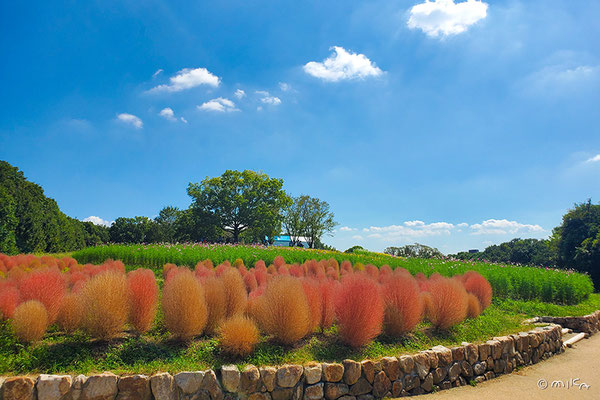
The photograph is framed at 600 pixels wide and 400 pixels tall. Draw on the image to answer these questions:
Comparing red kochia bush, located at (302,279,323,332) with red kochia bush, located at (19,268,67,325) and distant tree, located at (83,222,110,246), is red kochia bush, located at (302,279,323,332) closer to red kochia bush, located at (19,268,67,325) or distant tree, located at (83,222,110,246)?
red kochia bush, located at (19,268,67,325)

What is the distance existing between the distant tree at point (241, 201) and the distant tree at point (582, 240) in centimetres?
2920

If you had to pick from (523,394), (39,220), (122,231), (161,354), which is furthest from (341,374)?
(122,231)

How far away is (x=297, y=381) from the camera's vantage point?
513cm

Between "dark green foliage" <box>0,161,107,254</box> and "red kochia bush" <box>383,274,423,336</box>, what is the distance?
20846 millimetres

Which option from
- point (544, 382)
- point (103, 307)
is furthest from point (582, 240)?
point (103, 307)

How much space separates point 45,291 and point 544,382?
9628 mm

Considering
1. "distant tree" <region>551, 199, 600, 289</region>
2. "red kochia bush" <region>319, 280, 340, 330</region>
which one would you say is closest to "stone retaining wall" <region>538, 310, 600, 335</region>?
"red kochia bush" <region>319, 280, 340, 330</region>

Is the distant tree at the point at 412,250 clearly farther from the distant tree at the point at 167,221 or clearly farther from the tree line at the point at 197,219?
the distant tree at the point at 167,221

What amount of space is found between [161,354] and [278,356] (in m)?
1.79

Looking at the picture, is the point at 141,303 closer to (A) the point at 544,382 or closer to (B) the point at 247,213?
(A) the point at 544,382

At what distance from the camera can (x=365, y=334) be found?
604 centimetres

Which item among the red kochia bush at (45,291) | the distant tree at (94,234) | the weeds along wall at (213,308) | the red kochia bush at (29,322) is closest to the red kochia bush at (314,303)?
the weeds along wall at (213,308)

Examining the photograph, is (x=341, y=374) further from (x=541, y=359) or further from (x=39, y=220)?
(x=39, y=220)

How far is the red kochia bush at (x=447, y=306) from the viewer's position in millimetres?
7688
